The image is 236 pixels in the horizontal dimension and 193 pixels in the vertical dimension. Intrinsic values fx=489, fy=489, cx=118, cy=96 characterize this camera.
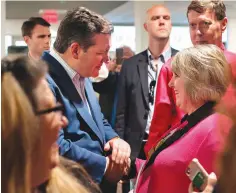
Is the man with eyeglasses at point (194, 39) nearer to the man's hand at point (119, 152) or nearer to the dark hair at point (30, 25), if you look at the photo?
the man's hand at point (119, 152)

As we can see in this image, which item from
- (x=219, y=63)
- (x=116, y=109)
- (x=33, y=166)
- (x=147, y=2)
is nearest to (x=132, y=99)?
(x=116, y=109)

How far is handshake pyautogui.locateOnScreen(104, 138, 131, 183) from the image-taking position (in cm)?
205

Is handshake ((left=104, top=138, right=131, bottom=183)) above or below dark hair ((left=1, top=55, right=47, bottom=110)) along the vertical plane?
below

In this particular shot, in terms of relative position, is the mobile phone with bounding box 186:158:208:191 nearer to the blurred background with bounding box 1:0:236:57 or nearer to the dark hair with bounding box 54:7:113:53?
the dark hair with bounding box 54:7:113:53

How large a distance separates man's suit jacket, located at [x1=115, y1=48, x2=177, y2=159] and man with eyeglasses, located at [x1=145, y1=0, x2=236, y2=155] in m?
0.59

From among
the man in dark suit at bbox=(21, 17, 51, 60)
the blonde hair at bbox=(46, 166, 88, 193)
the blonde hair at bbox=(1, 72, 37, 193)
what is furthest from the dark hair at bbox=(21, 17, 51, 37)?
the blonde hair at bbox=(1, 72, 37, 193)

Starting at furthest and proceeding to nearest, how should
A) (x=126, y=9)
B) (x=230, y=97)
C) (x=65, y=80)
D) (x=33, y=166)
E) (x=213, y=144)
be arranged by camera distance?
(x=126, y=9) → (x=65, y=80) → (x=213, y=144) → (x=33, y=166) → (x=230, y=97)

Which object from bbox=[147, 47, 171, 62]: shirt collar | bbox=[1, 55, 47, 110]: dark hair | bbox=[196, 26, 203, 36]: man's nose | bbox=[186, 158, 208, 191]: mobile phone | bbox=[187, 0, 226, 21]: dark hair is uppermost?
bbox=[187, 0, 226, 21]: dark hair

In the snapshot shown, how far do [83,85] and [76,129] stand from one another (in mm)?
239

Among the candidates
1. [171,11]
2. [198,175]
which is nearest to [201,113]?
[198,175]

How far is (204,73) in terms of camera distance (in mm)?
1874

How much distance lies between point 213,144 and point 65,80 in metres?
0.67

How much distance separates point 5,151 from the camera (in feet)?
3.24

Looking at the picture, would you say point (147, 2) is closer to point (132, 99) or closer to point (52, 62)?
point (132, 99)
